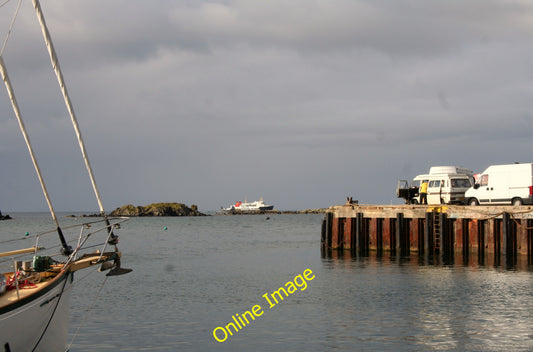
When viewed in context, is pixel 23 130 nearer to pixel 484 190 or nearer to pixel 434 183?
pixel 484 190

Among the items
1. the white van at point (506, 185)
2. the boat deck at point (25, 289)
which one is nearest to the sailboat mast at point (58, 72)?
the boat deck at point (25, 289)

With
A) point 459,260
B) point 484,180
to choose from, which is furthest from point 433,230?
point 484,180

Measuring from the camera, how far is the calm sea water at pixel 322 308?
2031cm

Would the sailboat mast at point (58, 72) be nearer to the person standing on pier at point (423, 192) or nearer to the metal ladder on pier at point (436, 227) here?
the metal ladder on pier at point (436, 227)

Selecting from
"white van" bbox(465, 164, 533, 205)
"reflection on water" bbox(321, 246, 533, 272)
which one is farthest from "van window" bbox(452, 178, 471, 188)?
"reflection on water" bbox(321, 246, 533, 272)

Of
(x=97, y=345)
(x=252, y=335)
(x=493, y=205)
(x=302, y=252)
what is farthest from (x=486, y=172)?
(x=97, y=345)

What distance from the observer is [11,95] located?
1927 centimetres

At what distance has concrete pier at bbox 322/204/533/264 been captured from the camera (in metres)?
38.2

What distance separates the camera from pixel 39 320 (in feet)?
55.2

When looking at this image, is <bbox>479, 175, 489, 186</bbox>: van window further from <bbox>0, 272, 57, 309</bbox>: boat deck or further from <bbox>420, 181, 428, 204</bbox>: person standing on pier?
<bbox>0, 272, 57, 309</bbox>: boat deck

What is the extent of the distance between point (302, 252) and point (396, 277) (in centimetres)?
2209

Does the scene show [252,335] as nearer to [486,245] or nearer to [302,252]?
[486,245]

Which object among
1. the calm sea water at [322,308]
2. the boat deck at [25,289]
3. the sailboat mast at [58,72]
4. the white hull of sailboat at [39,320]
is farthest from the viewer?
the calm sea water at [322,308]

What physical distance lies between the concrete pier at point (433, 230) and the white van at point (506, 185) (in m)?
2.06
